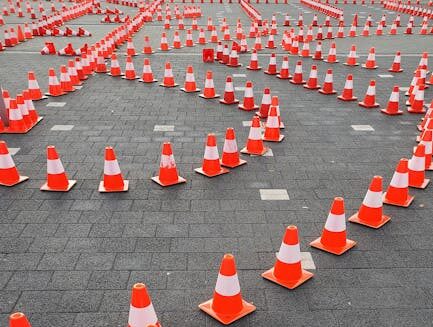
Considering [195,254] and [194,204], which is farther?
[194,204]

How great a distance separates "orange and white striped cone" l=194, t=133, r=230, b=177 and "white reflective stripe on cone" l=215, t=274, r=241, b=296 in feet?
9.38

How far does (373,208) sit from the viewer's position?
5.30m

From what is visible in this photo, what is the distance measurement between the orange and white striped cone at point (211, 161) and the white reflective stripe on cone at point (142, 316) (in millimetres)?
3386

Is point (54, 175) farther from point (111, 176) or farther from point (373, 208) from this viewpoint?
point (373, 208)

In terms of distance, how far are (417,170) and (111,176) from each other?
4.34 metres

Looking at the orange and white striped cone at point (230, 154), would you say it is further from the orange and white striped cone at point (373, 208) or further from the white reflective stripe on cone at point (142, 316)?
the white reflective stripe on cone at point (142, 316)

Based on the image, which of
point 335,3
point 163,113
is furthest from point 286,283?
point 335,3

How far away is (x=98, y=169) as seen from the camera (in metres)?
6.78

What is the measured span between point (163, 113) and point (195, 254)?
5.19 metres

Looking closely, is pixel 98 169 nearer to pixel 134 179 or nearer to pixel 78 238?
pixel 134 179

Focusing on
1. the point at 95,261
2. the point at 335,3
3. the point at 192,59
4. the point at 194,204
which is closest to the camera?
the point at 95,261

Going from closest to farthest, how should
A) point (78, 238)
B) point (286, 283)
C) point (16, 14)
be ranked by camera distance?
point (286, 283), point (78, 238), point (16, 14)

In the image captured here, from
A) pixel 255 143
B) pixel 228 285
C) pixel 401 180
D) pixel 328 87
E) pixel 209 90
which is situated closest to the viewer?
pixel 228 285

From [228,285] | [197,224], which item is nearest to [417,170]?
[197,224]
